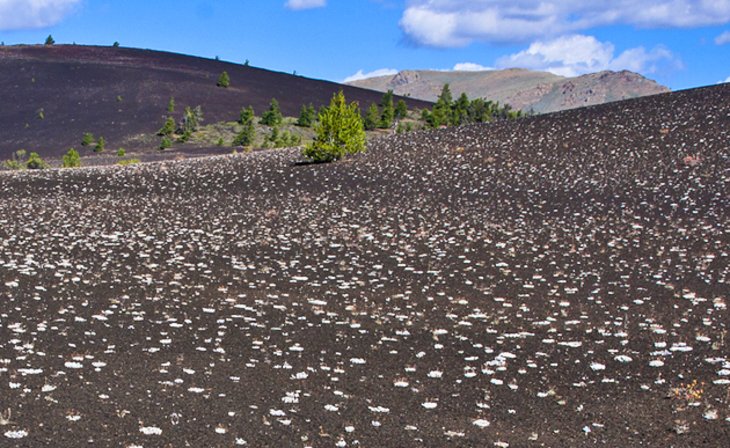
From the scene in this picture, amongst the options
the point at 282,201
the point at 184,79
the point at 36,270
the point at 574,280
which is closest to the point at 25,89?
the point at 184,79

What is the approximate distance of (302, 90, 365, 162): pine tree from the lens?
1559 inches

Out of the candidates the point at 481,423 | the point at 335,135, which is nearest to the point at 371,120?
the point at 335,135

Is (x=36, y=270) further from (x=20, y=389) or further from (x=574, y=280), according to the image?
(x=574, y=280)

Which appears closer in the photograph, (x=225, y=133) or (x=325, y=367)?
(x=325, y=367)

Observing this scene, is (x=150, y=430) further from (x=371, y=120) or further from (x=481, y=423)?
(x=371, y=120)

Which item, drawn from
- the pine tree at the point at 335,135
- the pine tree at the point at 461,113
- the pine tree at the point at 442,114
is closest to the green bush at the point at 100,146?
the pine tree at the point at 442,114

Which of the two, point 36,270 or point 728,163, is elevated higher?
point 728,163

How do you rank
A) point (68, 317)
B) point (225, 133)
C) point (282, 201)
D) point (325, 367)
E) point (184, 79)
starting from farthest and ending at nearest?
point (184, 79) → point (225, 133) → point (282, 201) → point (68, 317) → point (325, 367)

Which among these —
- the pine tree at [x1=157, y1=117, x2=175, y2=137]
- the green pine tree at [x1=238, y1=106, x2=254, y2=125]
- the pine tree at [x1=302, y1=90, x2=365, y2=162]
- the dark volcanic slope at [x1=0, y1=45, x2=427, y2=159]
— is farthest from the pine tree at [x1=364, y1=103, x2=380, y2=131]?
the pine tree at [x1=302, y1=90, x2=365, y2=162]

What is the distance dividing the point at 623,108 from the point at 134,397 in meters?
40.1

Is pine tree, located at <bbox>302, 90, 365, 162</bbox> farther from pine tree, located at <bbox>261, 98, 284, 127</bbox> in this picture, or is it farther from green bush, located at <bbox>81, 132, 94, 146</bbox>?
pine tree, located at <bbox>261, 98, 284, 127</bbox>

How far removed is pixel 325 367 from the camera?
450 inches

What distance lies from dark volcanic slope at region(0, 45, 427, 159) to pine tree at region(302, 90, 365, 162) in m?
40.1

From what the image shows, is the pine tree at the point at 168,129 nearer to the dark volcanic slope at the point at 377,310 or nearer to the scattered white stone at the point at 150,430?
the dark volcanic slope at the point at 377,310
